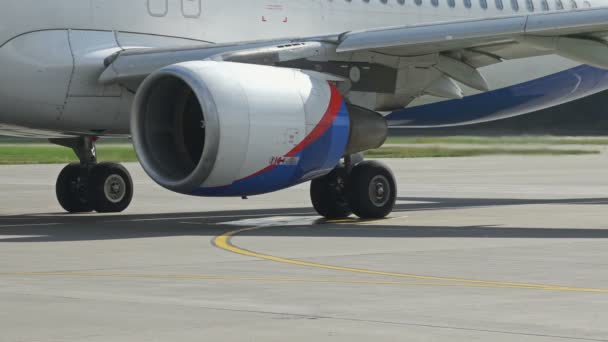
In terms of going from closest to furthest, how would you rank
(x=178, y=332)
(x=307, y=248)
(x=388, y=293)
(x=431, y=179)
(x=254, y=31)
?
(x=178, y=332), (x=388, y=293), (x=307, y=248), (x=254, y=31), (x=431, y=179)

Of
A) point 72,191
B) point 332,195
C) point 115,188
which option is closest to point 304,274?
point 332,195

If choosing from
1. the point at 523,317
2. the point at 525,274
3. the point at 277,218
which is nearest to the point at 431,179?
the point at 277,218

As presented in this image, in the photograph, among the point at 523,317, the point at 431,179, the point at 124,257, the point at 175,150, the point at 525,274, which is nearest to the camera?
the point at 523,317

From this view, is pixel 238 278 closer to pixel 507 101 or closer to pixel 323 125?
pixel 323 125

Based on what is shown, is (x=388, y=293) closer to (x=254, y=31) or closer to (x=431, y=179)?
(x=254, y=31)

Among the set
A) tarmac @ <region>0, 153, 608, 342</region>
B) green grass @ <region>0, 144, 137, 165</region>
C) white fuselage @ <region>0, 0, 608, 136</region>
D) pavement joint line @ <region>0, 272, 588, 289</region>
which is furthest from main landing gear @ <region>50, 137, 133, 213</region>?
green grass @ <region>0, 144, 137, 165</region>

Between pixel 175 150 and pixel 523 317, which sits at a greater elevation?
pixel 175 150

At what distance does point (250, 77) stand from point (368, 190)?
322cm

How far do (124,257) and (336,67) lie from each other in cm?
528

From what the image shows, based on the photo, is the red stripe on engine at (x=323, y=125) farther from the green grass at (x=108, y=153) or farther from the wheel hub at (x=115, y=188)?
the green grass at (x=108, y=153)

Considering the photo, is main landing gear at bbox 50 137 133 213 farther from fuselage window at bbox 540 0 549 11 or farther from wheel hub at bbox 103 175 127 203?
fuselage window at bbox 540 0 549 11

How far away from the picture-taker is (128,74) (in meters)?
17.0

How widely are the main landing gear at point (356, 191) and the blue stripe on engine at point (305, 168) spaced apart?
176 centimetres

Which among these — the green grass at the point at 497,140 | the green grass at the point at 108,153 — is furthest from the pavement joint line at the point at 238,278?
the green grass at the point at 108,153
